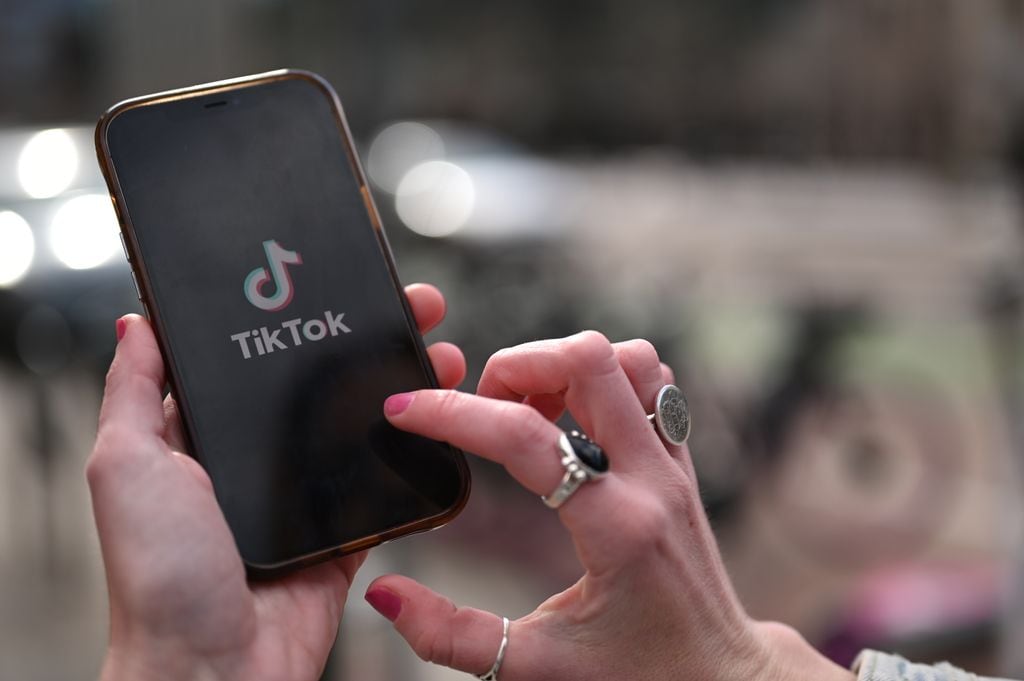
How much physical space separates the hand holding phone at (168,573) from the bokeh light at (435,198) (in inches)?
157

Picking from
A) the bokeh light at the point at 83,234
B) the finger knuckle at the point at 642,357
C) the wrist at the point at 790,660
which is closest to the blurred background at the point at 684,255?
the bokeh light at the point at 83,234

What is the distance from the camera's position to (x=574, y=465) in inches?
33.5

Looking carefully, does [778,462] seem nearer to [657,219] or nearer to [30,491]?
[30,491]

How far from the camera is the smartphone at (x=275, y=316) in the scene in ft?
3.16

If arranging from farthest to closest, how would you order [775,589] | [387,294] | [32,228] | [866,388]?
[866,388] < [775,589] < [32,228] < [387,294]

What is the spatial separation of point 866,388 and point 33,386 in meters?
3.07

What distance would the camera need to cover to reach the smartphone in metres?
0.96

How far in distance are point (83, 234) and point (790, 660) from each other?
2016mm

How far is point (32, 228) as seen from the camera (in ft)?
8.07

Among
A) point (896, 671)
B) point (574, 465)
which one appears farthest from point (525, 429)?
point (896, 671)

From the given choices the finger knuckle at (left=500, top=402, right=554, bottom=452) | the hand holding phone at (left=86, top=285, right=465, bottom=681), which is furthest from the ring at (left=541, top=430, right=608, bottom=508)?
the hand holding phone at (left=86, top=285, right=465, bottom=681)

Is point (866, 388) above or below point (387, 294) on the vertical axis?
below

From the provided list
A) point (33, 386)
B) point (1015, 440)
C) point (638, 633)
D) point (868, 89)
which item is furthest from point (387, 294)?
point (868, 89)

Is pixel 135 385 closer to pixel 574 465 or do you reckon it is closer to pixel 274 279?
pixel 274 279
